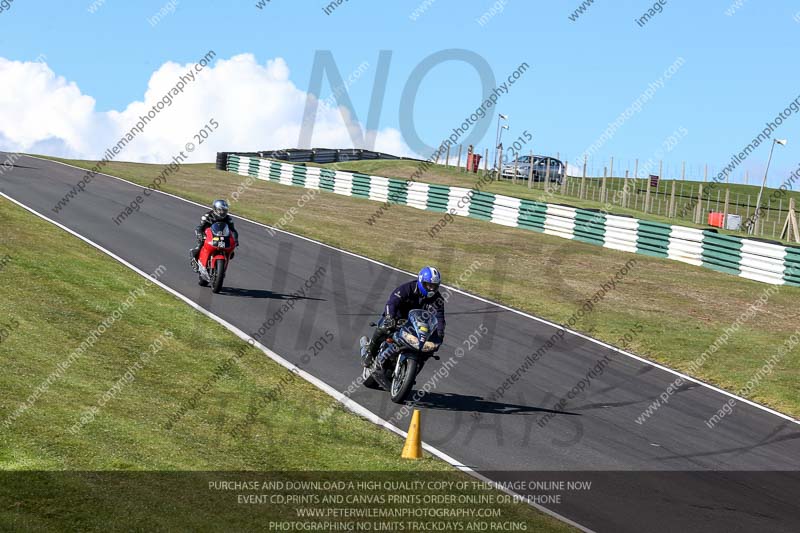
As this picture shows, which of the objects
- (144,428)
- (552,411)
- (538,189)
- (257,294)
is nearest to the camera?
(144,428)

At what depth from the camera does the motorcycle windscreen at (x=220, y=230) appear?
19.7m

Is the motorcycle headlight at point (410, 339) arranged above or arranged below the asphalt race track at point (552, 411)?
above

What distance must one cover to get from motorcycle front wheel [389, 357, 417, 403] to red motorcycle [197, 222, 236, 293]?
7344mm

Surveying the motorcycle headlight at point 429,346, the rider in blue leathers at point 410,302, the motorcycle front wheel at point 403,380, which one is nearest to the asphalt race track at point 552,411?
the motorcycle front wheel at point 403,380

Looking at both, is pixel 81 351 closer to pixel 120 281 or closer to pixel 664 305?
pixel 120 281

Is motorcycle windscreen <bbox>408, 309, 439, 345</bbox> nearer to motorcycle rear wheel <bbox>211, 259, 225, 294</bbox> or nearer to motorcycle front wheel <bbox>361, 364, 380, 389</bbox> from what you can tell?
motorcycle front wheel <bbox>361, 364, 380, 389</bbox>

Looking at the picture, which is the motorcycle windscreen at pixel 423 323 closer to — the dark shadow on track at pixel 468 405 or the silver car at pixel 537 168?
the dark shadow on track at pixel 468 405

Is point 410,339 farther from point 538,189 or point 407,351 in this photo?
point 538,189

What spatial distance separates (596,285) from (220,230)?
11350mm

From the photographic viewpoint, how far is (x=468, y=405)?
44.5ft

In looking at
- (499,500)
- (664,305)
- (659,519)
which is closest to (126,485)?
(499,500)

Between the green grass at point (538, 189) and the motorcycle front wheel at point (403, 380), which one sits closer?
the motorcycle front wheel at point (403, 380)

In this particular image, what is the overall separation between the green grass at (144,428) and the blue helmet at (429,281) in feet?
6.75

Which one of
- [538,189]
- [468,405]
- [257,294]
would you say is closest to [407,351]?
[468,405]
